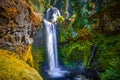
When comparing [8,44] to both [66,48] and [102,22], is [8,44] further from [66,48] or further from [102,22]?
[66,48]

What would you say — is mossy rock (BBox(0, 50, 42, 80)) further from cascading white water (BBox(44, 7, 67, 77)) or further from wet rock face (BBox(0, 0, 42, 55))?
cascading white water (BBox(44, 7, 67, 77))

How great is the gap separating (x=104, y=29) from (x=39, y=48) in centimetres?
643

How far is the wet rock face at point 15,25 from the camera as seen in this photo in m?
8.14

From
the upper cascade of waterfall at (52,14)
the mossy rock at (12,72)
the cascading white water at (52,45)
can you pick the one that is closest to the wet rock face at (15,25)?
the mossy rock at (12,72)

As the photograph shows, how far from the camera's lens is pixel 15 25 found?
8.93 m

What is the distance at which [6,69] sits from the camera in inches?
215

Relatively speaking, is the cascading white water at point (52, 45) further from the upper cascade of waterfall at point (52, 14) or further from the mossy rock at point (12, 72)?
the mossy rock at point (12, 72)

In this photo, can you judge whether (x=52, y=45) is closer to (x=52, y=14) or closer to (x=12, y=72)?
(x=52, y=14)

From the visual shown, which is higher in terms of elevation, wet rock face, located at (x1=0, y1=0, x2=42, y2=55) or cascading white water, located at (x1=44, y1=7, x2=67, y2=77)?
wet rock face, located at (x1=0, y1=0, x2=42, y2=55)

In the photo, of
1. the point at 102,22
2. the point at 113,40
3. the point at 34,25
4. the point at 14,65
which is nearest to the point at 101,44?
the point at 113,40

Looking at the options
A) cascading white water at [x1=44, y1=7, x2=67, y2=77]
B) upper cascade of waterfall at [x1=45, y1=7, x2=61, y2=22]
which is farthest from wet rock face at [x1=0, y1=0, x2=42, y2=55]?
upper cascade of waterfall at [x1=45, y1=7, x2=61, y2=22]

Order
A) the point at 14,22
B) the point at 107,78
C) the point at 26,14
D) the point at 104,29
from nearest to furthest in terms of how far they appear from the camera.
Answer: the point at 107,78
the point at 14,22
the point at 26,14
the point at 104,29

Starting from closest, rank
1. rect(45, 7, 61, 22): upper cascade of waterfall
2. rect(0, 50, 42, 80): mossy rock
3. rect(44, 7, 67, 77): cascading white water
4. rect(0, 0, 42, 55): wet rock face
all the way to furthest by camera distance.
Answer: rect(0, 50, 42, 80): mossy rock
rect(0, 0, 42, 55): wet rock face
rect(44, 7, 67, 77): cascading white water
rect(45, 7, 61, 22): upper cascade of waterfall

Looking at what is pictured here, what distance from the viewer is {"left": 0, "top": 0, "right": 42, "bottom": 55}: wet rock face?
26.7 ft
